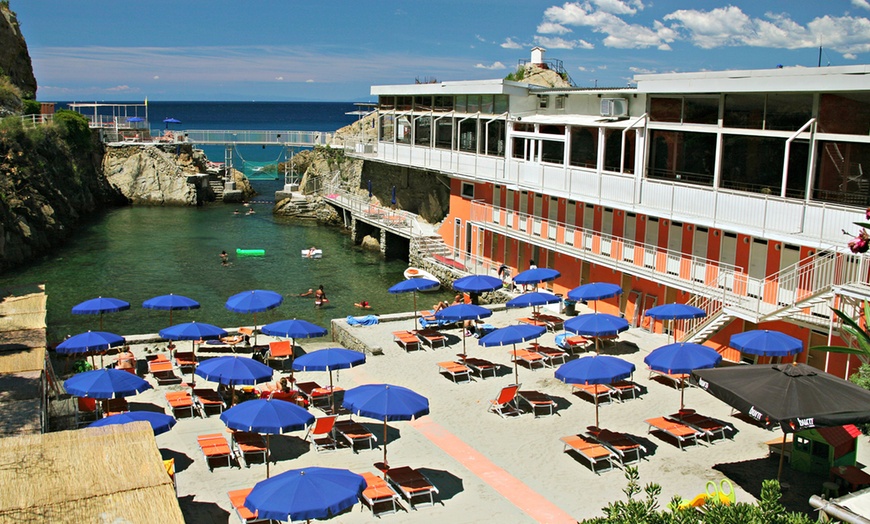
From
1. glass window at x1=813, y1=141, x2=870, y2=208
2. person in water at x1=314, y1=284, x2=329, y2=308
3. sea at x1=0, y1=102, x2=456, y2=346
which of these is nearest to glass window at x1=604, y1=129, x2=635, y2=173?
glass window at x1=813, y1=141, x2=870, y2=208

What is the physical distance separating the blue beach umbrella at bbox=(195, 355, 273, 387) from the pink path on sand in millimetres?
3791

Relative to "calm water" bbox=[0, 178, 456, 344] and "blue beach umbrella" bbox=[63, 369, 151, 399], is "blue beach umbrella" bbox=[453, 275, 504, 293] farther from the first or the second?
"blue beach umbrella" bbox=[63, 369, 151, 399]

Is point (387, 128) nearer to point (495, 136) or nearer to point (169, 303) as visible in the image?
point (495, 136)

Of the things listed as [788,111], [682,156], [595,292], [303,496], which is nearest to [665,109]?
[682,156]

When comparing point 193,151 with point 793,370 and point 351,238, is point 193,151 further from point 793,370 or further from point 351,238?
point 793,370

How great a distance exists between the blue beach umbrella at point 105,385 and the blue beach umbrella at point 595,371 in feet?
30.5

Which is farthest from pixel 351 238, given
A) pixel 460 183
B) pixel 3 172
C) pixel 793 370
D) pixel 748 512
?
pixel 748 512

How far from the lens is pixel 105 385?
17391 millimetres

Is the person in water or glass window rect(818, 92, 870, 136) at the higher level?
glass window rect(818, 92, 870, 136)

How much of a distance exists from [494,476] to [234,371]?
625 centimetres

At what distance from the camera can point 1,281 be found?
38.8 meters

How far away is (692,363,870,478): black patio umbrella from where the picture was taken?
13.5 metres

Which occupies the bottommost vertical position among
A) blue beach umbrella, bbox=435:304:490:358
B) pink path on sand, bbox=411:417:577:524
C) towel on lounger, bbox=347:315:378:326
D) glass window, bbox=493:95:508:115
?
pink path on sand, bbox=411:417:577:524

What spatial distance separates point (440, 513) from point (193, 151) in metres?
66.6
